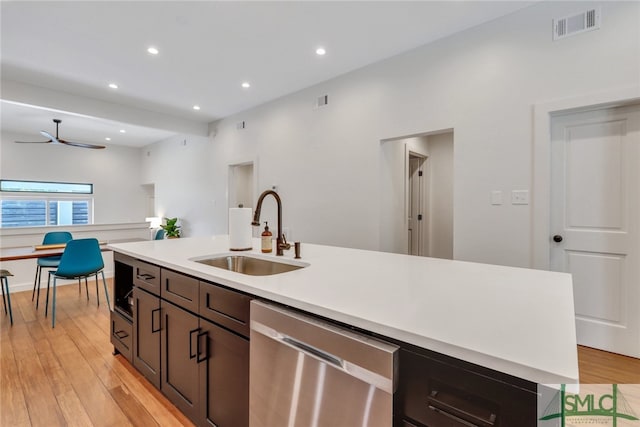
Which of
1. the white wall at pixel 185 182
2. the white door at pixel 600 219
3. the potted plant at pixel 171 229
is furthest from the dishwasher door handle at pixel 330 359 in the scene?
the potted plant at pixel 171 229

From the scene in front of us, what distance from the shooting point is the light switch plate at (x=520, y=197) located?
2562 mm

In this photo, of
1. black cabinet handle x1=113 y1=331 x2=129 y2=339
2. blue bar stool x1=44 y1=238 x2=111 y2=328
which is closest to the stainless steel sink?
black cabinet handle x1=113 y1=331 x2=129 y2=339

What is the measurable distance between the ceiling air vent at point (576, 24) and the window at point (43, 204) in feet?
30.5

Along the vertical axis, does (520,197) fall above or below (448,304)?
above

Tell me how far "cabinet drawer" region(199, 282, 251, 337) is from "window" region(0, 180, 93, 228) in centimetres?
793

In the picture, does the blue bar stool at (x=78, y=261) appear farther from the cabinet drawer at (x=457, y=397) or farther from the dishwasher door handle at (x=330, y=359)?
the cabinet drawer at (x=457, y=397)

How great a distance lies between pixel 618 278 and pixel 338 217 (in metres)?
2.63

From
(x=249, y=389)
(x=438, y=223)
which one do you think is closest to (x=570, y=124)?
(x=438, y=223)

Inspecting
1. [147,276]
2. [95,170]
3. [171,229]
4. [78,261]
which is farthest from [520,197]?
[95,170]

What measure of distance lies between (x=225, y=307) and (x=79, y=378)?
1660 mm

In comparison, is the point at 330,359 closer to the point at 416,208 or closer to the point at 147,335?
the point at 147,335

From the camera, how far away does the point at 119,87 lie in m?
4.15

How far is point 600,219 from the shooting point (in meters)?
2.39

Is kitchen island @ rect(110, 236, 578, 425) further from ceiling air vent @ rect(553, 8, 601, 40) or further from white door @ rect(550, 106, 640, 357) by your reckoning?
ceiling air vent @ rect(553, 8, 601, 40)
